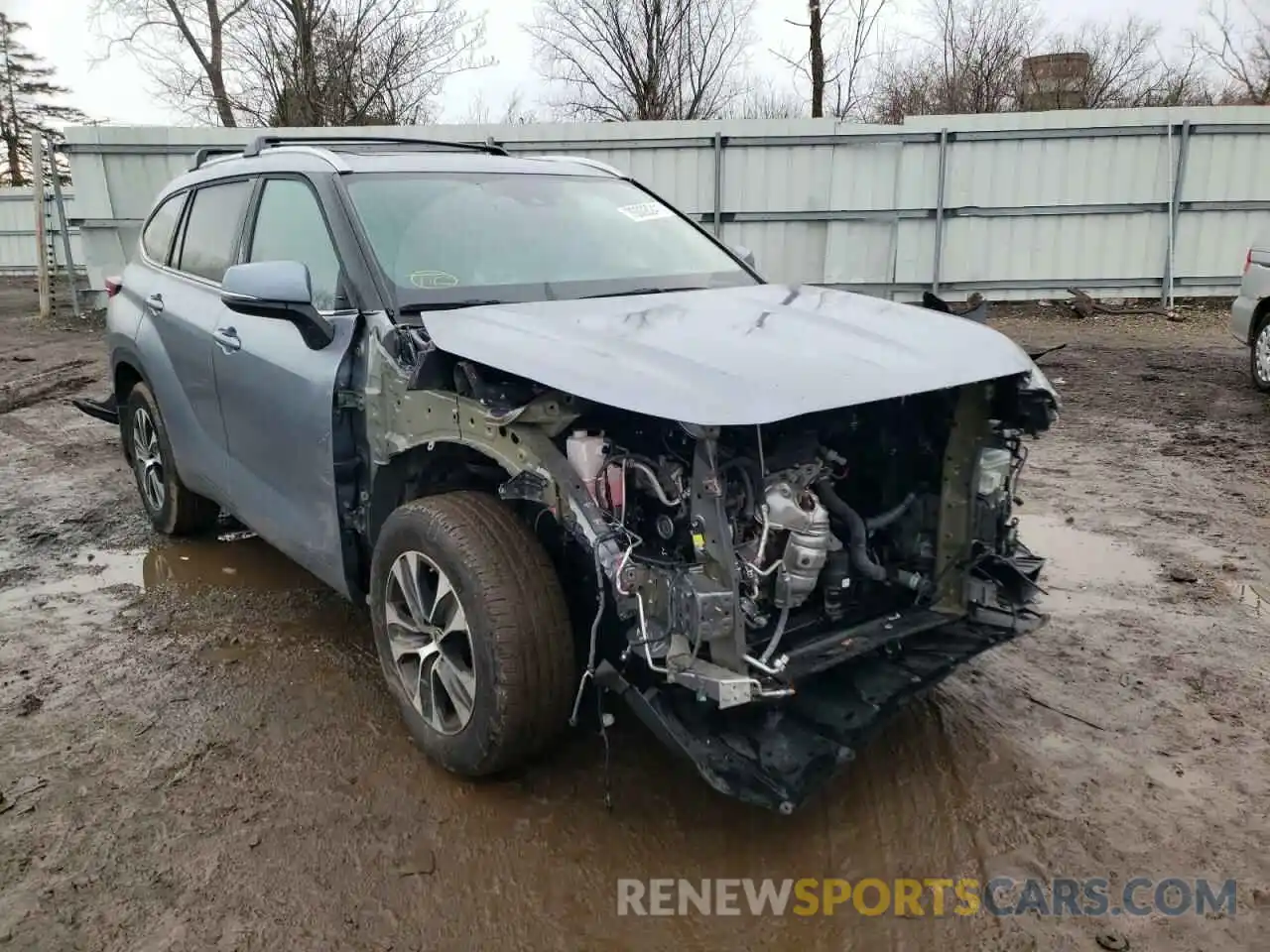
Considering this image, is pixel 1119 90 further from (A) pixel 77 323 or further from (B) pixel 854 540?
(B) pixel 854 540

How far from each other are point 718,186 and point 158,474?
9.38m

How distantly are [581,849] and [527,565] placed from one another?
0.78 m

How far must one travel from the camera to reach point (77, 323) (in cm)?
1364

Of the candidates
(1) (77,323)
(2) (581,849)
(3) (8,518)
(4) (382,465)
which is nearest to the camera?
(2) (581,849)

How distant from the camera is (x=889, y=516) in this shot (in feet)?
9.86

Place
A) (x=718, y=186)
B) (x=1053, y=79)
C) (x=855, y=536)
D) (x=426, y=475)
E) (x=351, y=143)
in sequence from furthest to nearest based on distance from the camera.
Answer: (x=1053, y=79) → (x=718, y=186) → (x=351, y=143) → (x=426, y=475) → (x=855, y=536)

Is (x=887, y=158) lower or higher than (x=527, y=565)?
higher

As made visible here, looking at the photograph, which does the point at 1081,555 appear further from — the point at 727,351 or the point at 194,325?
the point at 194,325

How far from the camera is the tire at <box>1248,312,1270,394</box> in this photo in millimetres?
8000

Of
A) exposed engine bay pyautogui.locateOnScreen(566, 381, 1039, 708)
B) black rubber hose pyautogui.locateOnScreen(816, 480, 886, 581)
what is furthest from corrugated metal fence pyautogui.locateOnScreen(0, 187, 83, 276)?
black rubber hose pyautogui.locateOnScreen(816, 480, 886, 581)

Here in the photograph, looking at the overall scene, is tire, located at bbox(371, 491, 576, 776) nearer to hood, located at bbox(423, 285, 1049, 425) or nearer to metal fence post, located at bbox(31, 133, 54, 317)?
hood, located at bbox(423, 285, 1049, 425)

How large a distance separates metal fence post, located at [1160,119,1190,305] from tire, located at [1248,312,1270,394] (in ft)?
16.6

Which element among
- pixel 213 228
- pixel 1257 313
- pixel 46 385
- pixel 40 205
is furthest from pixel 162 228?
pixel 40 205

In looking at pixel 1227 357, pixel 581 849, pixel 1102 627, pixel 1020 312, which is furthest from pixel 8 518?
pixel 1020 312
